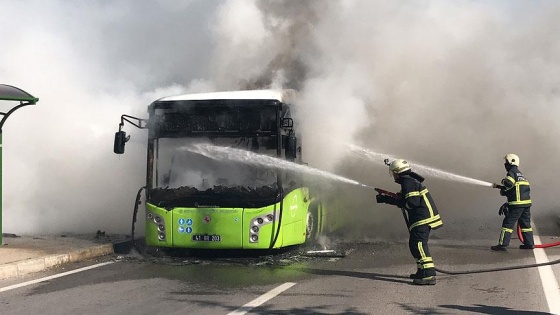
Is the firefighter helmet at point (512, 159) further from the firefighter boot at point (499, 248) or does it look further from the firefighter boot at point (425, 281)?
the firefighter boot at point (425, 281)

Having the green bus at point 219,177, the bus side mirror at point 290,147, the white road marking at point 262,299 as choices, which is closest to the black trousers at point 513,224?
the green bus at point 219,177

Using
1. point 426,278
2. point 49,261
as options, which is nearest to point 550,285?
point 426,278

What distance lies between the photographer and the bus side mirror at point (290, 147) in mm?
10656

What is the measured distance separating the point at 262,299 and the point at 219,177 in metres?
3.51

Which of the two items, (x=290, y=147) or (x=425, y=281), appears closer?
(x=425, y=281)

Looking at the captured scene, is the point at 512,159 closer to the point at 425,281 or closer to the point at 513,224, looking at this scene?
the point at 513,224

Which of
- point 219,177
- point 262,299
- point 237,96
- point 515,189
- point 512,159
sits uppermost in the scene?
point 237,96

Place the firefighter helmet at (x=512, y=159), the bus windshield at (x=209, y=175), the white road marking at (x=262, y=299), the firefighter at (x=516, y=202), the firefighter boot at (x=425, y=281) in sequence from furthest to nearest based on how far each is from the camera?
the firefighter helmet at (x=512, y=159) → the firefighter at (x=516, y=202) → the bus windshield at (x=209, y=175) → the firefighter boot at (x=425, y=281) → the white road marking at (x=262, y=299)

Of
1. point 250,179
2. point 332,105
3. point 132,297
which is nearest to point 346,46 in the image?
point 332,105

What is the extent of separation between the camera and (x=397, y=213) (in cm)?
1638

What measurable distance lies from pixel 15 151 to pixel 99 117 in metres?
2.38

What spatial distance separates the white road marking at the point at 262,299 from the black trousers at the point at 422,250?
159cm

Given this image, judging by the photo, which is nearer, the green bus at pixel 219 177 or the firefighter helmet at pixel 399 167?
the firefighter helmet at pixel 399 167

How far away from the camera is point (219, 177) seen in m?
11.0
